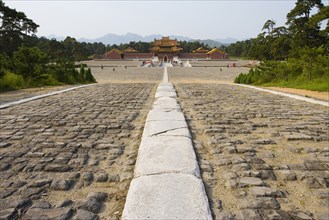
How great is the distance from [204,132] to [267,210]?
2141 millimetres

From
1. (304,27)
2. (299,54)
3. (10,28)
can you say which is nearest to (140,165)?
(299,54)

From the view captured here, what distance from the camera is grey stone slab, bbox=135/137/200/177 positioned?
2.63 metres

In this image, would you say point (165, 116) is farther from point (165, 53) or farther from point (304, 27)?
point (165, 53)

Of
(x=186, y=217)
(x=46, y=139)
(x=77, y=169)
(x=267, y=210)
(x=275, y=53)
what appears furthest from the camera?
(x=275, y=53)

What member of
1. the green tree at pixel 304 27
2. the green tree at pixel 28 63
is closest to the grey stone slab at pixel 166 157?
the green tree at pixel 28 63

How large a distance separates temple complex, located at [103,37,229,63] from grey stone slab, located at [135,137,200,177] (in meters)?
68.3

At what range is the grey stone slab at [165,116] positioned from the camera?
4742 mm

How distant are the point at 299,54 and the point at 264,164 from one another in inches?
565

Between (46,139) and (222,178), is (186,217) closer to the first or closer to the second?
(222,178)

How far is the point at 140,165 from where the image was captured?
2775 millimetres

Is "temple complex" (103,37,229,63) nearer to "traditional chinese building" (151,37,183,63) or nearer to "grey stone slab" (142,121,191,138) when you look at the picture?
"traditional chinese building" (151,37,183,63)

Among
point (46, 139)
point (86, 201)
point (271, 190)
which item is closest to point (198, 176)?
point (271, 190)

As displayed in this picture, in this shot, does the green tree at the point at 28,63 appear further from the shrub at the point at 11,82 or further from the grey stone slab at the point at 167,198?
the grey stone slab at the point at 167,198

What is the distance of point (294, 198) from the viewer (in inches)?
86.7
